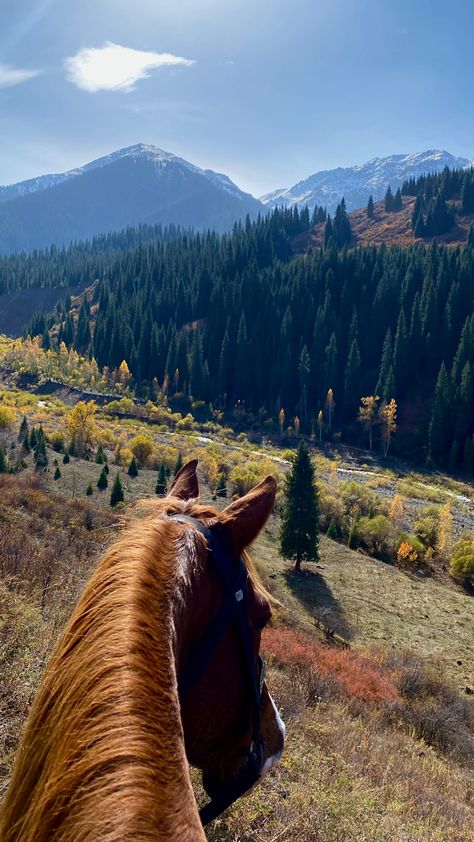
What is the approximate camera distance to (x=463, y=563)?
→ 2781 cm

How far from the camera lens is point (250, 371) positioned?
257 ft

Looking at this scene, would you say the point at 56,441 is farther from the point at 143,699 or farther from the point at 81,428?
the point at 143,699

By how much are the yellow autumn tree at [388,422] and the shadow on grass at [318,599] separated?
3843 cm

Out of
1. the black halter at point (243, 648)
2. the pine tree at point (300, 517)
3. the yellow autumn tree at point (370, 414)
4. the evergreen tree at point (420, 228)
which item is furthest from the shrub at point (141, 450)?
the evergreen tree at point (420, 228)

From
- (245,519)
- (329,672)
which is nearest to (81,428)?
(329,672)

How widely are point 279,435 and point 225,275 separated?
160 ft

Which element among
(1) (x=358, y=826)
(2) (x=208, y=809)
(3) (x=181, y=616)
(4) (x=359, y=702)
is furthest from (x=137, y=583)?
(4) (x=359, y=702)

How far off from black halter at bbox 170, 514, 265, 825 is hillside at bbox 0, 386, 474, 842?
655mm

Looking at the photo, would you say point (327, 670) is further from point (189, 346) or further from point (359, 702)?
point (189, 346)

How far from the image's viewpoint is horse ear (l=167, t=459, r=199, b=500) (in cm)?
252

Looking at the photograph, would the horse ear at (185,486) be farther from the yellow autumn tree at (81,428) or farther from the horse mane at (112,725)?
the yellow autumn tree at (81,428)

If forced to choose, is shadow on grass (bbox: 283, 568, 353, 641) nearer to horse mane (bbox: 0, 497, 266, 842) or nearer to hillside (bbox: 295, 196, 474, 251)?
horse mane (bbox: 0, 497, 266, 842)

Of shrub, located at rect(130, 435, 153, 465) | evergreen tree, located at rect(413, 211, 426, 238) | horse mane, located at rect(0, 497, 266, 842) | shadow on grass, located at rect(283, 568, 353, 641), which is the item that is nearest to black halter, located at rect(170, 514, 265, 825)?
horse mane, located at rect(0, 497, 266, 842)

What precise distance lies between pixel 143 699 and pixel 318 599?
22.1 m
